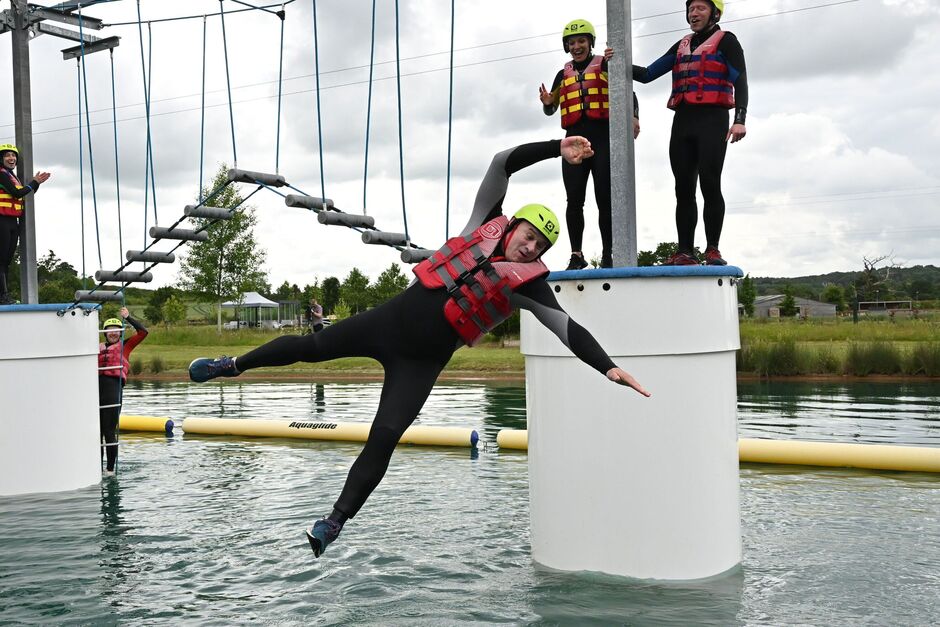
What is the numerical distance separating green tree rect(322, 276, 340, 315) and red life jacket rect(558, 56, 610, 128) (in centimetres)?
6574

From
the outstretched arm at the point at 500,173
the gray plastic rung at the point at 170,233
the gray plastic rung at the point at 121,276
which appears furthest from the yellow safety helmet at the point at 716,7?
the gray plastic rung at the point at 121,276

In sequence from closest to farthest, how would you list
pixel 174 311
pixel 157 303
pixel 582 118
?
pixel 582 118, pixel 174 311, pixel 157 303

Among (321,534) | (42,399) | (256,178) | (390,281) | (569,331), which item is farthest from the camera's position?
(390,281)

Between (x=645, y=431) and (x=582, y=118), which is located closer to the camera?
(x=645, y=431)

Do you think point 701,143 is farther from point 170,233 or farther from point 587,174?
point 170,233

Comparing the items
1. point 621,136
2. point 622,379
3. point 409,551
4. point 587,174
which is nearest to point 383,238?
point 587,174

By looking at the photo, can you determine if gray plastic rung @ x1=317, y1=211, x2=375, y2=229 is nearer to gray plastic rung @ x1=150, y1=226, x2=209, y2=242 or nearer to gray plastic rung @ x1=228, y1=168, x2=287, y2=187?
gray plastic rung @ x1=228, y1=168, x2=287, y2=187

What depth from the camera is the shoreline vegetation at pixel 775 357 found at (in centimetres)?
2222

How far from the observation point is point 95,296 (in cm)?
1064

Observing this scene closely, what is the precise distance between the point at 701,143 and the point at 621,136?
1.88ft

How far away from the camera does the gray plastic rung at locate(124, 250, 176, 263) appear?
10.2 meters

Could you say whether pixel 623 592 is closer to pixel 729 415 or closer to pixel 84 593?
pixel 729 415

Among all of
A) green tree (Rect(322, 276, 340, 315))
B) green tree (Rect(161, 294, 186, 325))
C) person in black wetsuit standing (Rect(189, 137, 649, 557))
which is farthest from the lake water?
green tree (Rect(322, 276, 340, 315))

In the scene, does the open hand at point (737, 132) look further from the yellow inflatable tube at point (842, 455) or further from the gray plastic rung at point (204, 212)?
the gray plastic rung at point (204, 212)
